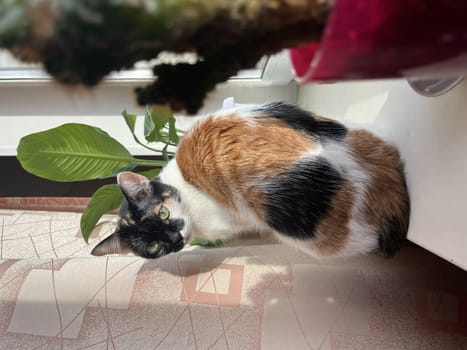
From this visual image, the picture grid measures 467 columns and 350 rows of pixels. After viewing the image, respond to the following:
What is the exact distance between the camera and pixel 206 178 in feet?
2.36

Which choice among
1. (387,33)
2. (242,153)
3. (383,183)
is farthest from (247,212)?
(387,33)

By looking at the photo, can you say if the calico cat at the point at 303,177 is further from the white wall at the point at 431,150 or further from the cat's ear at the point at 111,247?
the cat's ear at the point at 111,247

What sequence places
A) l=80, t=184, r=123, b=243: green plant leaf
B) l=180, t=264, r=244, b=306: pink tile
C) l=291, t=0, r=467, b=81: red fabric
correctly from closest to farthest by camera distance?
1. l=291, t=0, r=467, b=81: red fabric
2. l=180, t=264, r=244, b=306: pink tile
3. l=80, t=184, r=123, b=243: green plant leaf

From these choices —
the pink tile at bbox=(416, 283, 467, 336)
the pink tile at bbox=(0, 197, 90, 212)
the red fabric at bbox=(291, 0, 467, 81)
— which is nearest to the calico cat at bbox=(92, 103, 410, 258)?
the pink tile at bbox=(416, 283, 467, 336)

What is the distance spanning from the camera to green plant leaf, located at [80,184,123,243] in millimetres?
871

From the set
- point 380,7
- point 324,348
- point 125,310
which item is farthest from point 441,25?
point 125,310

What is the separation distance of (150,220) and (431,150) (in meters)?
0.52

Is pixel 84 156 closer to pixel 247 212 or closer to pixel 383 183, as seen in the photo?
pixel 247 212

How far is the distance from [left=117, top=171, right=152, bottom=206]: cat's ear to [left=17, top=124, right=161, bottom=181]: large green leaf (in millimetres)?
99

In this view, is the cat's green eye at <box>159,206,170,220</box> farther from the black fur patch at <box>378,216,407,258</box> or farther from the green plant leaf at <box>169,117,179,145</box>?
the black fur patch at <box>378,216,407,258</box>

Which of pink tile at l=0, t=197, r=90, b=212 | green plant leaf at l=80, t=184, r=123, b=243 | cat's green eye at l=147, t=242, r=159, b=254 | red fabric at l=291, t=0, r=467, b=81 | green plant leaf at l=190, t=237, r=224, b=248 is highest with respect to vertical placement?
red fabric at l=291, t=0, r=467, b=81

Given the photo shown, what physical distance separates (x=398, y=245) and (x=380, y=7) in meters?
0.52

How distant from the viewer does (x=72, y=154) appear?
2.78ft

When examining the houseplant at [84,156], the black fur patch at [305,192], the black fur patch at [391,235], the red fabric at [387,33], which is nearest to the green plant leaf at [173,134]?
the houseplant at [84,156]
